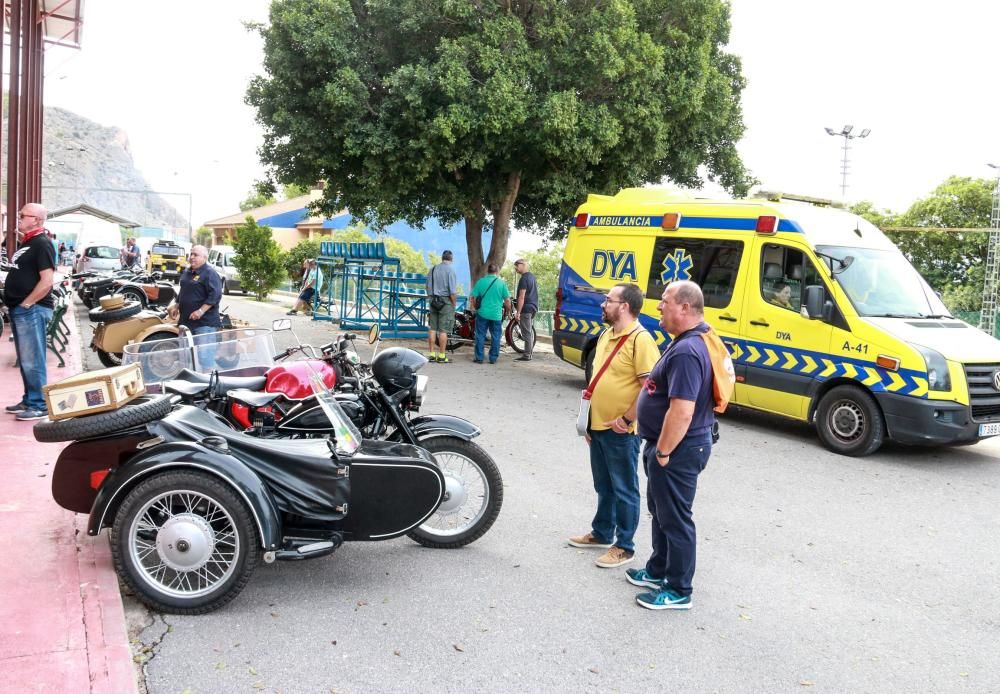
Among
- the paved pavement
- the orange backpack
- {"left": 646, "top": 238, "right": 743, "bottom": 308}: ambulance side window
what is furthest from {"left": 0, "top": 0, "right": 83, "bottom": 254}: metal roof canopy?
the orange backpack

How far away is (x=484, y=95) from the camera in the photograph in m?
13.9

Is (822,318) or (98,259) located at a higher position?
(98,259)

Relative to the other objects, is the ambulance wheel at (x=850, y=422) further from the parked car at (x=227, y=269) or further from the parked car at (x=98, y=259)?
the parked car at (x=98, y=259)

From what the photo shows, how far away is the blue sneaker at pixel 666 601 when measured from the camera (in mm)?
4602

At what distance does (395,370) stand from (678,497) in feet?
6.19

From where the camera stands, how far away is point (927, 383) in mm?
8141

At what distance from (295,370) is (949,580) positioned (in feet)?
13.7

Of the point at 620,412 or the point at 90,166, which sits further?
the point at 90,166

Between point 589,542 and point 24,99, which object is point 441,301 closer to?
point 589,542

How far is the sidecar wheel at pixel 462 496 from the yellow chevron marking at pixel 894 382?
15.9 feet

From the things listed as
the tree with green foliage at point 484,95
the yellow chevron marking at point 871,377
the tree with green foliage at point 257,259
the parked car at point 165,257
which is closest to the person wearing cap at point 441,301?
the tree with green foliage at point 484,95

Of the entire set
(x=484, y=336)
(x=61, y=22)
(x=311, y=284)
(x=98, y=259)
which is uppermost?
(x=61, y=22)

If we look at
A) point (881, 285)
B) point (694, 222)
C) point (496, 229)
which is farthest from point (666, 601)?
point (496, 229)

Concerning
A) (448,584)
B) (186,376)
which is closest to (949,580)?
(448,584)
